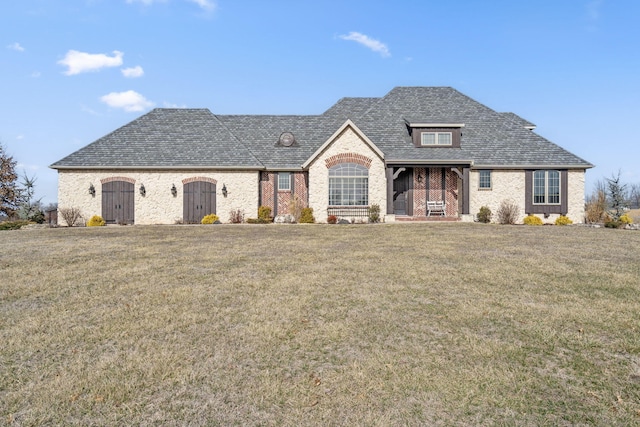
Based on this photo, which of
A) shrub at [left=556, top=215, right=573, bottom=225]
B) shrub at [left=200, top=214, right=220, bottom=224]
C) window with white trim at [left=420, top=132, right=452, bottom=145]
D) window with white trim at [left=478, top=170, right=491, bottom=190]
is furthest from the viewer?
window with white trim at [left=420, top=132, right=452, bottom=145]

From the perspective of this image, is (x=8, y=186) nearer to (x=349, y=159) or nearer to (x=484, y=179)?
(x=349, y=159)

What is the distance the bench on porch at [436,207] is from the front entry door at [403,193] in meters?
1.27

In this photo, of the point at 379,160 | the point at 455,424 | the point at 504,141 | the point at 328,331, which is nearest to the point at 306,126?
the point at 379,160

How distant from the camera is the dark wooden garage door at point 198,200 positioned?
76.9 ft

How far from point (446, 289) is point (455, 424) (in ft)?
13.3

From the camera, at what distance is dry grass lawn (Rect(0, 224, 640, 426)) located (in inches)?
129

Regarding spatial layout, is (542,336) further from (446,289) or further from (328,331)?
(328,331)

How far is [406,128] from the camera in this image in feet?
84.4

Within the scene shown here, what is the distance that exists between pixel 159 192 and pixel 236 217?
5.23 meters

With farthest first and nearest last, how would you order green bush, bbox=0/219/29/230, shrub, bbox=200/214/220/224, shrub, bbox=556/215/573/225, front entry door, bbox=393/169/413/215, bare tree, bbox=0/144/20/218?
bare tree, bbox=0/144/20/218 → front entry door, bbox=393/169/413/215 → shrub, bbox=200/214/220/224 → shrub, bbox=556/215/573/225 → green bush, bbox=0/219/29/230

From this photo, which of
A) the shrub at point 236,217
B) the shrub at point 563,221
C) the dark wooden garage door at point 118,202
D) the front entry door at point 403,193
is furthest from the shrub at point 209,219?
the shrub at point 563,221

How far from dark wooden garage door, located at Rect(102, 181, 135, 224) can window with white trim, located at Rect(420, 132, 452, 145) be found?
19.4 m

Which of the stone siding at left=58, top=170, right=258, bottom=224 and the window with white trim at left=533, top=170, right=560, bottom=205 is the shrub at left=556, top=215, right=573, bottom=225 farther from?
the stone siding at left=58, top=170, right=258, bottom=224

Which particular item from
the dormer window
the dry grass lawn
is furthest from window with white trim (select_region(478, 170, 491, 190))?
the dry grass lawn
